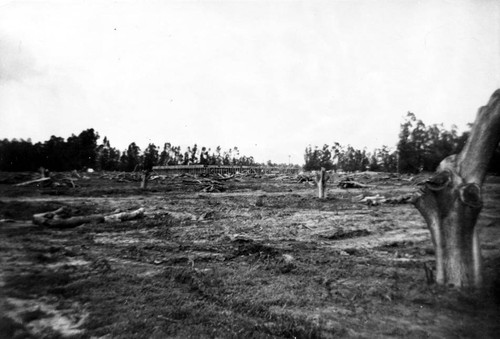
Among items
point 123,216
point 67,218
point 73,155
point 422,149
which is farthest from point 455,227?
point 73,155

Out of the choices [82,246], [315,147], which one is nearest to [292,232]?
[82,246]

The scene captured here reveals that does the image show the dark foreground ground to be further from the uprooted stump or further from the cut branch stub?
the uprooted stump

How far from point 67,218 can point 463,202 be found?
1089 centimetres

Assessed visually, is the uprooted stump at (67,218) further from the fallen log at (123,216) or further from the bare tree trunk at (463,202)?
the bare tree trunk at (463,202)

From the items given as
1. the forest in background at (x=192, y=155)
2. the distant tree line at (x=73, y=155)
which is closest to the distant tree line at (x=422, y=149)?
the forest in background at (x=192, y=155)

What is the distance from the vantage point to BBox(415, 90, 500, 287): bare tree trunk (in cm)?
299

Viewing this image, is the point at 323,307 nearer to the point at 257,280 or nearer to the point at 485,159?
the point at 257,280

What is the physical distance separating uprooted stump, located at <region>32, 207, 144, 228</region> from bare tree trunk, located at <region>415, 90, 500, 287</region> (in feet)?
31.3

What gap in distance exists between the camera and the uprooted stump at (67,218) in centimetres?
826

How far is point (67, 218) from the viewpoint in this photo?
8.99 m

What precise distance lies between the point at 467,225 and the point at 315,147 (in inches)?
3837

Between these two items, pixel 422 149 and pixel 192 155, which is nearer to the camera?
pixel 422 149

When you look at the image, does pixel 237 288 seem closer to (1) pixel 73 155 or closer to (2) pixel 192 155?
(1) pixel 73 155

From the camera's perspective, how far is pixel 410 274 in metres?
3.95
